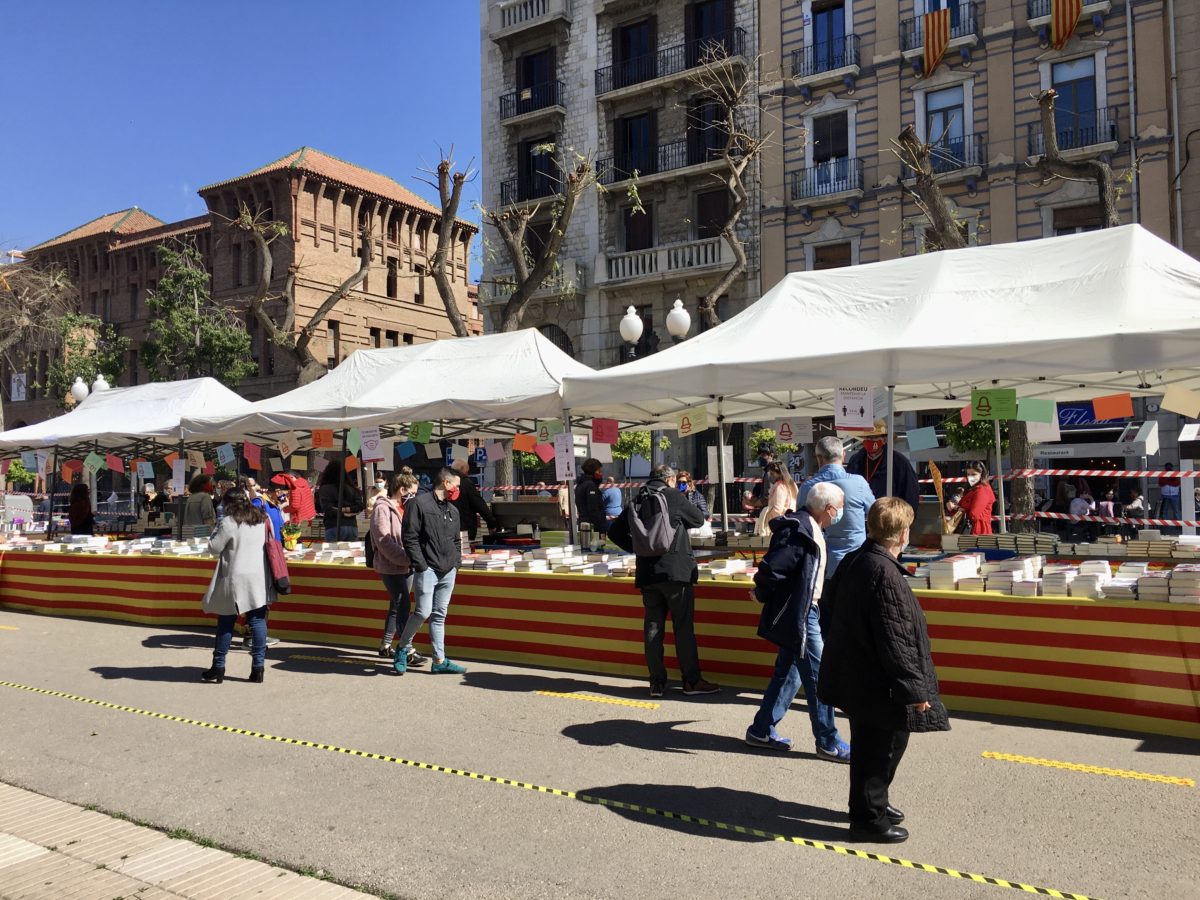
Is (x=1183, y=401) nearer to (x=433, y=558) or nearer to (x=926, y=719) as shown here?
(x=926, y=719)

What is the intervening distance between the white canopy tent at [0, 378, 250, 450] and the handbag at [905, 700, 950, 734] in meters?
12.8

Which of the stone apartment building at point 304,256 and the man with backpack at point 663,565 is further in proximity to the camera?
the stone apartment building at point 304,256

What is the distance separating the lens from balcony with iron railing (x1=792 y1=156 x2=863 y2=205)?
2642 cm

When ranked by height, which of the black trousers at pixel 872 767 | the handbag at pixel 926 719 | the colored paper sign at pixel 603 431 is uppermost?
the colored paper sign at pixel 603 431

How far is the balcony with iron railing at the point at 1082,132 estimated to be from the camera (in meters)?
22.8

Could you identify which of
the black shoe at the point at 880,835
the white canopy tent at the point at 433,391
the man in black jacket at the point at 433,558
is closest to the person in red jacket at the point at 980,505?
the white canopy tent at the point at 433,391

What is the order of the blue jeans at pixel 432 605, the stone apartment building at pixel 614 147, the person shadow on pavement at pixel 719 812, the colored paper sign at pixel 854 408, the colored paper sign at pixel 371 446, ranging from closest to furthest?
the person shadow on pavement at pixel 719 812 < the colored paper sign at pixel 854 408 < the blue jeans at pixel 432 605 < the colored paper sign at pixel 371 446 < the stone apartment building at pixel 614 147

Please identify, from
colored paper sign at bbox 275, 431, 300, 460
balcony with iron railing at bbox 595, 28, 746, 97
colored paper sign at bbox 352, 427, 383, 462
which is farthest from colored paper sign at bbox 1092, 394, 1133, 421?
balcony with iron railing at bbox 595, 28, 746, 97

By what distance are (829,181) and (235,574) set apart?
22869 millimetres

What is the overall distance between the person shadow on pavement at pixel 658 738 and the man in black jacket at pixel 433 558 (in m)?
2.23

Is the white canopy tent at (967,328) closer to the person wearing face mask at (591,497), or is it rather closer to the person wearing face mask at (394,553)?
the person wearing face mask at (394,553)

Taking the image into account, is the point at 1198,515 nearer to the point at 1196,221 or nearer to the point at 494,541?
the point at 1196,221

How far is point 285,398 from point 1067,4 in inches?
828

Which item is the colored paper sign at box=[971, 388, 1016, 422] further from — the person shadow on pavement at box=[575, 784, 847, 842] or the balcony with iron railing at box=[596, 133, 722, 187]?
the balcony with iron railing at box=[596, 133, 722, 187]
